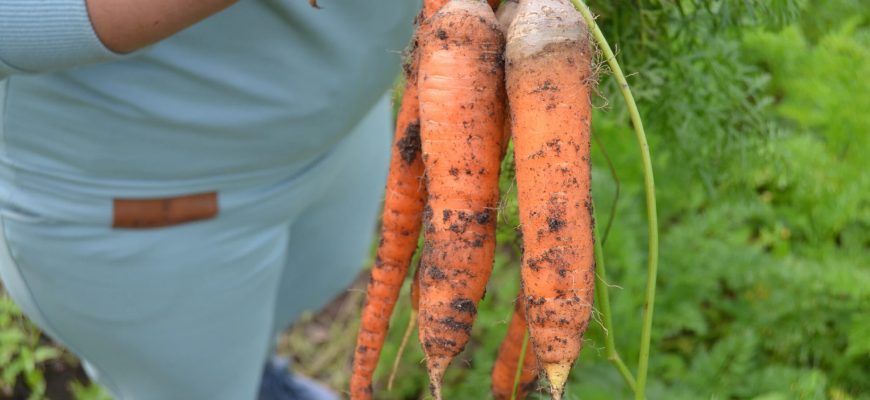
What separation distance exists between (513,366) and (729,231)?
1.08 m

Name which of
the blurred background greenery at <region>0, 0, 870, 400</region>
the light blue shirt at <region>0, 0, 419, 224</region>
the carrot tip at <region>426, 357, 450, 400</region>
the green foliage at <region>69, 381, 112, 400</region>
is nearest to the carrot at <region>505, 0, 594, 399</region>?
the carrot tip at <region>426, 357, 450, 400</region>

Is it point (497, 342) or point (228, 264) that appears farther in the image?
point (497, 342)

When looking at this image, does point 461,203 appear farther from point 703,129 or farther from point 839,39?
point 839,39

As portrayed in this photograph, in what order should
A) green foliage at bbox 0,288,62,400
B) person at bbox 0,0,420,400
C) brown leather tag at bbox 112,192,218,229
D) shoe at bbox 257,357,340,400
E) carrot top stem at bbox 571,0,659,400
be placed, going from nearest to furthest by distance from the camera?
carrot top stem at bbox 571,0,659,400
person at bbox 0,0,420,400
brown leather tag at bbox 112,192,218,229
shoe at bbox 257,357,340,400
green foliage at bbox 0,288,62,400

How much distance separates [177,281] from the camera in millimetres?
1136

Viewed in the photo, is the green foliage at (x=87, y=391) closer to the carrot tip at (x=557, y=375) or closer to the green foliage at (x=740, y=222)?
the green foliage at (x=740, y=222)

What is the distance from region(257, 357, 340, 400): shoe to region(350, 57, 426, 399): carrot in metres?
0.88

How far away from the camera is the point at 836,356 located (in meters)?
1.63

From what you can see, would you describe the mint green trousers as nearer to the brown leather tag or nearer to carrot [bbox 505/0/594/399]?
the brown leather tag

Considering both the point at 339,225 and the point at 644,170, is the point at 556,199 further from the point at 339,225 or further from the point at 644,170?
the point at 339,225

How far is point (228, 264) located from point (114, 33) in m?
0.47

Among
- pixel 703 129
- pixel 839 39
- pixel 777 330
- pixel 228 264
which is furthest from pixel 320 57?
pixel 839 39

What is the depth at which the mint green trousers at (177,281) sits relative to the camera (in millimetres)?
1073

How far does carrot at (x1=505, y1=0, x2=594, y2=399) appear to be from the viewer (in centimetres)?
77
